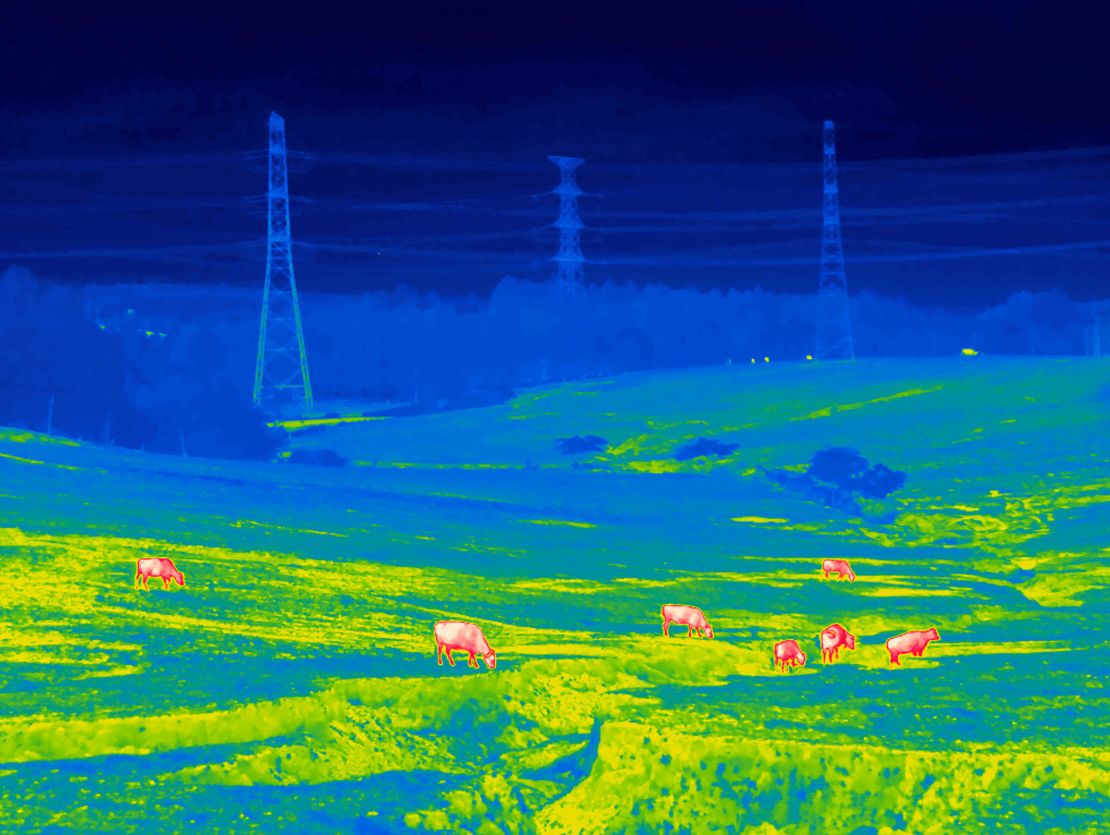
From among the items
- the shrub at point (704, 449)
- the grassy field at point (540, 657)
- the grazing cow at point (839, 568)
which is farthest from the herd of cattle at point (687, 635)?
the shrub at point (704, 449)

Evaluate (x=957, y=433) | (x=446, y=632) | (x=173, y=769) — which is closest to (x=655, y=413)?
(x=957, y=433)

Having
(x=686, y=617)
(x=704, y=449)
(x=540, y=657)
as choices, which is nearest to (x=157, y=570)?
(x=540, y=657)

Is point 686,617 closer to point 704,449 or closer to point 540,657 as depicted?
point 540,657

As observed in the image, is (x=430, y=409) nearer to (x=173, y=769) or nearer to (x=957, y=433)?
(x=957, y=433)

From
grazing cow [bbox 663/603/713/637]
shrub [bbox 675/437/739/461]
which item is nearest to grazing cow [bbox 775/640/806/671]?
grazing cow [bbox 663/603/713/637]

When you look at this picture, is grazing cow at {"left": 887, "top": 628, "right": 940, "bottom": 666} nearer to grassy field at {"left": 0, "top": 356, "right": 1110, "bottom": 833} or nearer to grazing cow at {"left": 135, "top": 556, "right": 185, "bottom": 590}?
grassy field at {"left": 0, "top": 356, "right": 1110, "bottom": 833}
